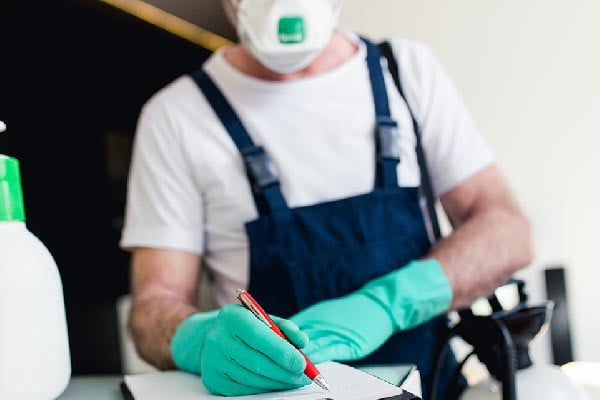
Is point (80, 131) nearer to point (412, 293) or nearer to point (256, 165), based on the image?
point (256, 165)

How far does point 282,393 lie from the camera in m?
0.63

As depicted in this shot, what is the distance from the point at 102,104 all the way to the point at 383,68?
90 cm

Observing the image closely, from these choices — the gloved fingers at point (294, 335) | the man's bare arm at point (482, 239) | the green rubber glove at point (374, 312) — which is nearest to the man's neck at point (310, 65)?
the man's bare arm at point (482, 239)

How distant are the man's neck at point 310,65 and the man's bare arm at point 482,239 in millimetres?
378

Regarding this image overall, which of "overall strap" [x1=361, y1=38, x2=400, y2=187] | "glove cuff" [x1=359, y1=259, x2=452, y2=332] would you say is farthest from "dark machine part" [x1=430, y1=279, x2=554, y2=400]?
"overall strap" [x1=361, y1=38, x2=400, y2=187]

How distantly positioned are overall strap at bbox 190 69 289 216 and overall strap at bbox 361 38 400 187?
20 centimetres

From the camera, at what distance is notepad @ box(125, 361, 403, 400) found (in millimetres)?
Answer: 568

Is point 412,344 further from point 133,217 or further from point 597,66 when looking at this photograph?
point 597,66

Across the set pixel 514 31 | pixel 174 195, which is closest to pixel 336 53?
pixel 174 195

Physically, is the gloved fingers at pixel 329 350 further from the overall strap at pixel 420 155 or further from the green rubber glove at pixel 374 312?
the overall strap at pixel 420 155

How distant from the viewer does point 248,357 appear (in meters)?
0.67

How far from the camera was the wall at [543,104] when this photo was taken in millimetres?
1891

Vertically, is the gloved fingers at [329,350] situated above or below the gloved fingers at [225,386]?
below

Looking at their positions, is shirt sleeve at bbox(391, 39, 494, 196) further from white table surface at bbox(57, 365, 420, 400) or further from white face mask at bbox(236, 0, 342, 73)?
white table surface at bbox(57, 365, 420, 400)
